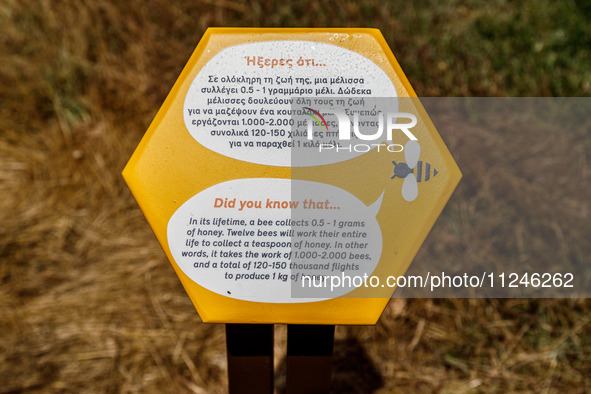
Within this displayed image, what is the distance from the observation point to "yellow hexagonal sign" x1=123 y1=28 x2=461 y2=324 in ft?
3.12

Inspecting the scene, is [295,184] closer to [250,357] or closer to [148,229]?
[250,357]

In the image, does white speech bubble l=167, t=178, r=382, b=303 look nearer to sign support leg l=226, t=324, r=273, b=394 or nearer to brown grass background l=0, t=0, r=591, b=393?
sign support leg l=226, t=324, r=273, b=394

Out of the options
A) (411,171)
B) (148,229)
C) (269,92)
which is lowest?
(148,229)

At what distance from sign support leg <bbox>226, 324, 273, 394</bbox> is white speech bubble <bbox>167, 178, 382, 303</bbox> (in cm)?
13

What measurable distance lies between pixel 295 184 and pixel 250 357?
406 millimetres

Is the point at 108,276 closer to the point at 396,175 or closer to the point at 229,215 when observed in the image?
the point at 229,215

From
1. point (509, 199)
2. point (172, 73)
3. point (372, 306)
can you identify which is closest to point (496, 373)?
point (509, 199)

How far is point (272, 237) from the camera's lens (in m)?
0.95

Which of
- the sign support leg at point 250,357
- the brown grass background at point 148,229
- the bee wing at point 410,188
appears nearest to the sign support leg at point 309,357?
the sign support leg at point 250,357

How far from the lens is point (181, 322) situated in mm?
1841

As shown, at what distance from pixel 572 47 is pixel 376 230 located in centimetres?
187

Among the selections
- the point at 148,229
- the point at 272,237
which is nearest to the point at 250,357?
the point at 272,237

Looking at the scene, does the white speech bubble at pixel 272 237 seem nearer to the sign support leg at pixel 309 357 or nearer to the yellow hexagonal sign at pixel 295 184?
the yellow hexagonal sign at pixel 295 184

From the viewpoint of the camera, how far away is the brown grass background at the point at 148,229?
5.71ft
